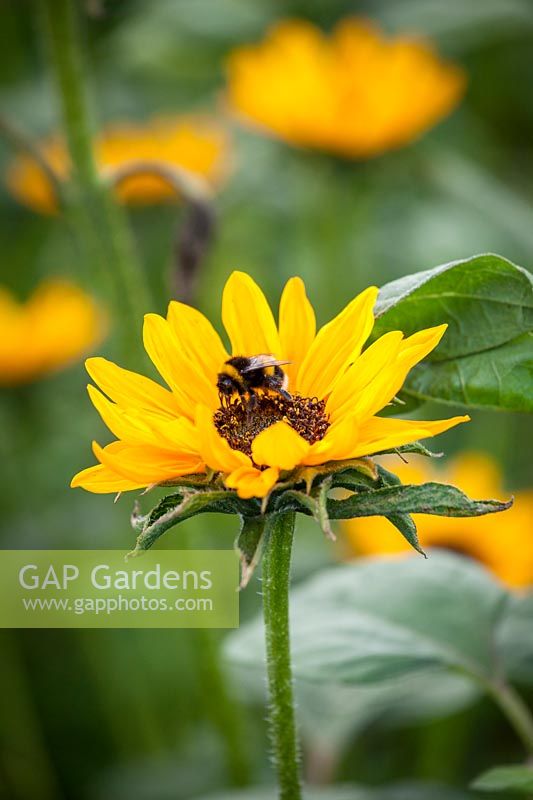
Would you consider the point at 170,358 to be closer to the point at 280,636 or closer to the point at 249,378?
the point at 249,378

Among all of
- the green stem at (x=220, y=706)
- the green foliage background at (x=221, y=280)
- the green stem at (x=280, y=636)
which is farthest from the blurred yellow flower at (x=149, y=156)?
the green stem at (x=280, y=636)

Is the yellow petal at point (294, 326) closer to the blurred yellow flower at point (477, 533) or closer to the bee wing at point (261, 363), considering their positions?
the bee wing at point (261, 363)

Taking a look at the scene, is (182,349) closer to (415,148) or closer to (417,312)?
(417,312)

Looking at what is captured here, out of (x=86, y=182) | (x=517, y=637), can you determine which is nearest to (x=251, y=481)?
(x=517, y=637)

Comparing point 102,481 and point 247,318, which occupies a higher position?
point 247,318

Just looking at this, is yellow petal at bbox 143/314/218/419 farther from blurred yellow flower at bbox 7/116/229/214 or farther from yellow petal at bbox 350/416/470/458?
blurred yellow flower at bbox 7/116/229/214

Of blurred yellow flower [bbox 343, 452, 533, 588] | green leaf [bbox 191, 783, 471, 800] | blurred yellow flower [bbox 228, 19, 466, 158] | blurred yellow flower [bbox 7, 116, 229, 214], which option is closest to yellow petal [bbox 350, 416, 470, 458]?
green leaf [bbox 191, 783, 471, 800]
